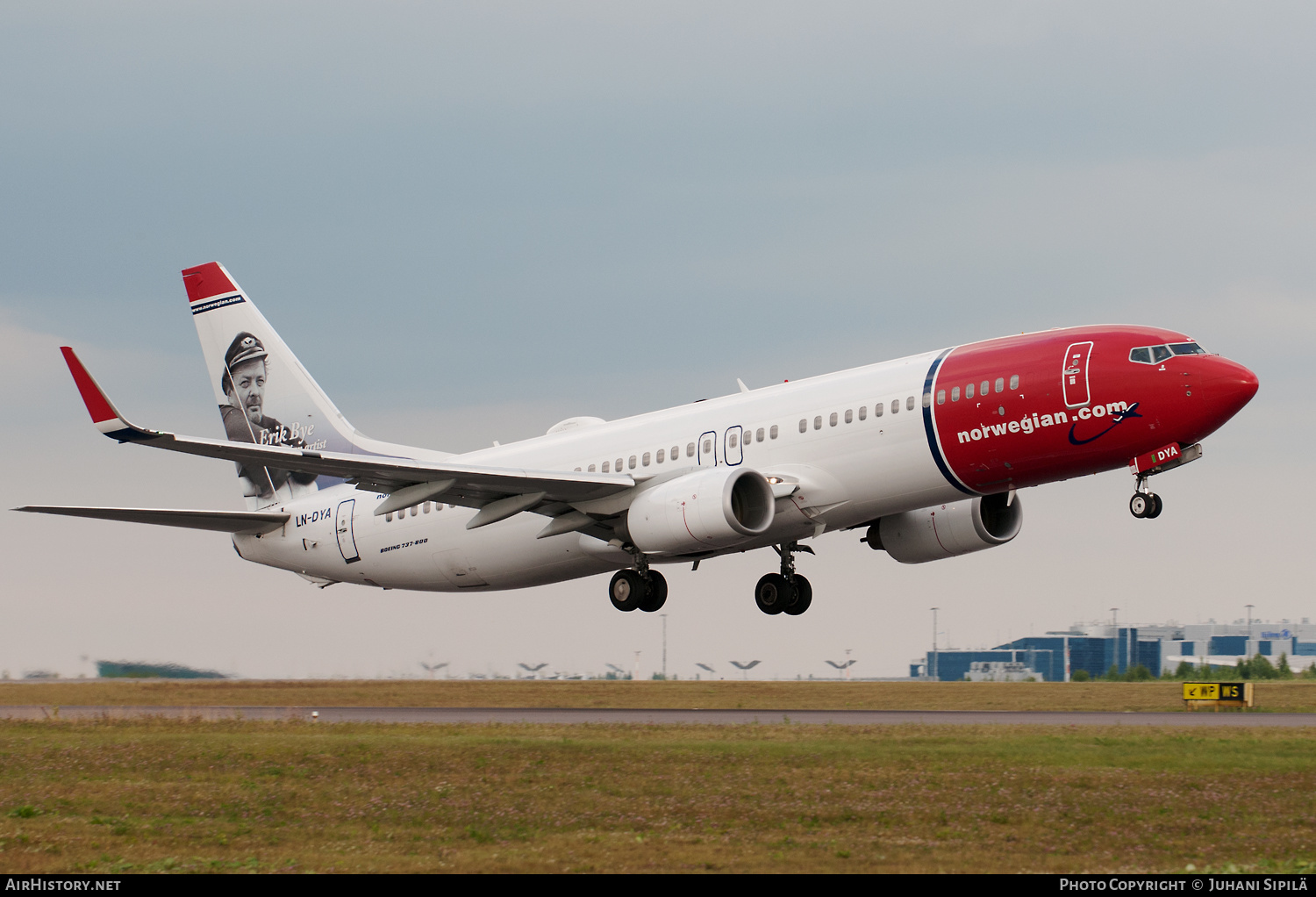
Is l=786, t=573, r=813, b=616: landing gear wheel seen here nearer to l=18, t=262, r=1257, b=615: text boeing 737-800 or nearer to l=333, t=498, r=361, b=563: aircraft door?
l=18, t=262, r=1257, b=615: text boeing 737-800

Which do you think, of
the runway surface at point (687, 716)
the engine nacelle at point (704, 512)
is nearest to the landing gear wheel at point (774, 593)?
the runway surface at point (687, 716)

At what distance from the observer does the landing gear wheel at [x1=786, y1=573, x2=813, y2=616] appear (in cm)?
4080

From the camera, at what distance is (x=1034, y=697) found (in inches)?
2351

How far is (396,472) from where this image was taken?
36.3 m

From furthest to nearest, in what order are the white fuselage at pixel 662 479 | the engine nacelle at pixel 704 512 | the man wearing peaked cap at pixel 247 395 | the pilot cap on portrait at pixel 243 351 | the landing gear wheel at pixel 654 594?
the pilot cap on portrait at pixel 243 351
the man wearing peaked cap at pixel 247 395
the landing gear wheel at pixel 654 594
the engine nacelle at pixel 704 512
the white fuselage at pixel 662 479

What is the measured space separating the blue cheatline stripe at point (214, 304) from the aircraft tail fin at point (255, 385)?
3cm

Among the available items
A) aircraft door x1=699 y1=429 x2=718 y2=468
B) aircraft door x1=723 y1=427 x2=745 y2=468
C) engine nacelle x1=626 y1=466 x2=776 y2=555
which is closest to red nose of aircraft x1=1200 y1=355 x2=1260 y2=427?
engine nacelle x1=626 y1=466 x2=776 y2=555

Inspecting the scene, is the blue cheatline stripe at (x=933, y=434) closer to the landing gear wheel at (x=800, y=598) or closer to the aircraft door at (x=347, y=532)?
the landing gear wheel at (x=800, y=598)

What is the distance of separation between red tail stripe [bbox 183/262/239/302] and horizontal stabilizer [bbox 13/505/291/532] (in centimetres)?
1010

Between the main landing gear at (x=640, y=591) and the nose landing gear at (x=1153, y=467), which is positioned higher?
the nose landing gear at (x=1153, y=467)

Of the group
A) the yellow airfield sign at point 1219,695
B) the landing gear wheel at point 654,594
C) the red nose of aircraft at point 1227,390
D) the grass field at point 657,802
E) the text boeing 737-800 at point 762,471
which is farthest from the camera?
the yellow airfield sign at point 1219,695

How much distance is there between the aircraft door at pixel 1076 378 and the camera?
31.9 meters
